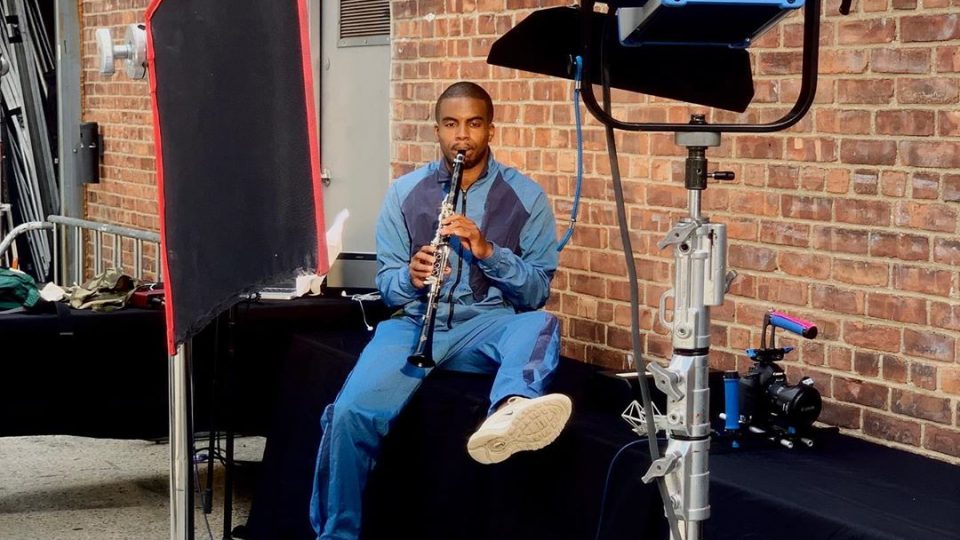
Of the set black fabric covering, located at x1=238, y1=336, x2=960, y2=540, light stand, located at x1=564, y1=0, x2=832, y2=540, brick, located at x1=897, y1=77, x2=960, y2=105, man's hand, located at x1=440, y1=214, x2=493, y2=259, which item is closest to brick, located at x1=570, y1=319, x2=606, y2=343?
black fabric covering, located at x1=238, y1=336, x2=960, y2=540

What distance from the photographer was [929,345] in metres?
3.99

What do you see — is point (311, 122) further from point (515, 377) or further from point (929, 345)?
point (929, 345)

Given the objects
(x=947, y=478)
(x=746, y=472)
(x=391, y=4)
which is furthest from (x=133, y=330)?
(x=947, y=478)

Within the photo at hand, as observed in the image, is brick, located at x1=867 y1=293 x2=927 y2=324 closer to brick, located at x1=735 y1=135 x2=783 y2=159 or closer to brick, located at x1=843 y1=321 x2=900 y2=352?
brick, located at x1=843 y1=321 x2=900 y2=352

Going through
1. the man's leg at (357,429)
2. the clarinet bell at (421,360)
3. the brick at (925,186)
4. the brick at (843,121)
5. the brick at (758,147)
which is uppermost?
the brick at (843,121)

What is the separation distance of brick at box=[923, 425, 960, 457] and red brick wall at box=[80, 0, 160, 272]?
19.2ft

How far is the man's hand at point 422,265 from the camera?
4.65 meters

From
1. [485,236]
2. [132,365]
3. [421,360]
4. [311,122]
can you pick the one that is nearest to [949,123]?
[485,236]

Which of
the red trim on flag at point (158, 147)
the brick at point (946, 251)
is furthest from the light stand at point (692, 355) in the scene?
the brick at point (946, 251)

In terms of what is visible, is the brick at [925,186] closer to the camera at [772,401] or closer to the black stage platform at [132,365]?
the camera at [772,401]

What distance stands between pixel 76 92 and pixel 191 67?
28.0ft

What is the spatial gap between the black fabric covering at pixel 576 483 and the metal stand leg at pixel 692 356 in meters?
0.60

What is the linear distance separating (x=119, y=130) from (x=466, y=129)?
5.23 m

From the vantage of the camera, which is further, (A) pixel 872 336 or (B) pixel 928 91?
(A) pixel 872 336
